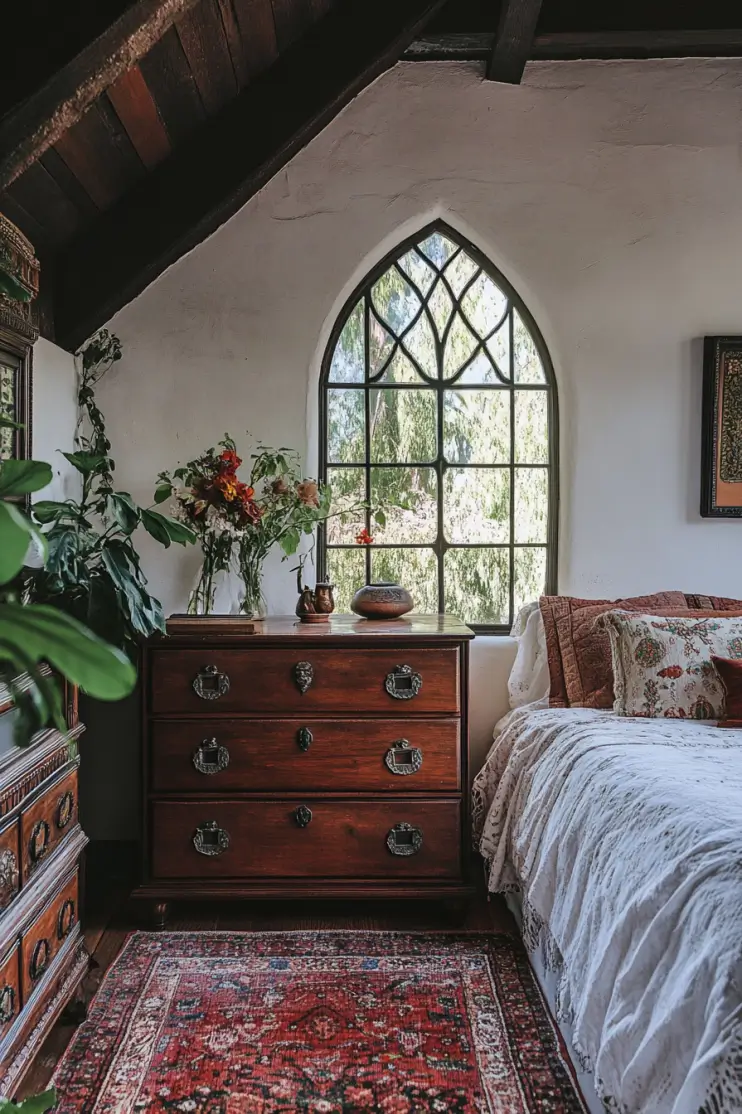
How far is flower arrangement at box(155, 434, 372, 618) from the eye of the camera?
2.88m

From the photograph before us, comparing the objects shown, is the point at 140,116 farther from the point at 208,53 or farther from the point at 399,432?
the point at 399,432

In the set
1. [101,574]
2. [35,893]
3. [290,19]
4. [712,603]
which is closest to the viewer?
[35,893]

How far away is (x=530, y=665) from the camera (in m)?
3.15

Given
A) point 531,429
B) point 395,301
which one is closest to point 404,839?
point 531,429

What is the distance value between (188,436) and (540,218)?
155 cm

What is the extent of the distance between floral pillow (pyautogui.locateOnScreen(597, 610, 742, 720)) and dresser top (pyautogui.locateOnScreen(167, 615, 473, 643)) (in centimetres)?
49

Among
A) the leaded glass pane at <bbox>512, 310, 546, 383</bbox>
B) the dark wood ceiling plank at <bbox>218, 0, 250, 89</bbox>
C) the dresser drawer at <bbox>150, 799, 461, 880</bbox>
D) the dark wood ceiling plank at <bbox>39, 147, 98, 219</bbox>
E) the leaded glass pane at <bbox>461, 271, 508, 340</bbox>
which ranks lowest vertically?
the dresser drawer at <bbox>150, 799, 461, 880</bbox>

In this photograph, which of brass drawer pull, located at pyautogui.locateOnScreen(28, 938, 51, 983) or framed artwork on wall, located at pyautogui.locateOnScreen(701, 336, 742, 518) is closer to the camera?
brass drawer pull, located at pyautogui.locateOnScreen(28, 938, 51, 983)

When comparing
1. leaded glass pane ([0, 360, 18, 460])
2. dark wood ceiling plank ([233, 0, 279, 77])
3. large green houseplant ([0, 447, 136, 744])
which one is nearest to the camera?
large green houseplant ([0, 447, 136, 744])

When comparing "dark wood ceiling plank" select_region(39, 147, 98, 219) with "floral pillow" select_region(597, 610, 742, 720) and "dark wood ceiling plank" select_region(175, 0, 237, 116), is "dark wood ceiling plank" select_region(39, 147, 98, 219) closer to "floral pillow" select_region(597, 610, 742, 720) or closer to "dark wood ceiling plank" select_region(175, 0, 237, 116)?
"dark wood ceiling plank" select_region(175, 0, 237, 116)

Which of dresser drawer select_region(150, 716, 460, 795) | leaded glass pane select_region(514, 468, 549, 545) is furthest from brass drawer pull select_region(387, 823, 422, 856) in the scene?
leaded glass pane select_region(514, 468, 549, 545)

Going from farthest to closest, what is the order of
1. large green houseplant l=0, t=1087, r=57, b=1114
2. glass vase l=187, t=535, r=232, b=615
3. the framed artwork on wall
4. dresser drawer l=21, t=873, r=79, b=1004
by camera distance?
the framed artwork on wall, glass vase l=187, t=535, r=232, b=615, dresser drawer l=21, t=873, r=79, b=1004, large green houseplant l=0, t=1087, r=57, b=1114

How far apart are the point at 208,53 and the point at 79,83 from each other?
0.77 meters

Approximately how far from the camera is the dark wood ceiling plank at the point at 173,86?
2.41 meters
